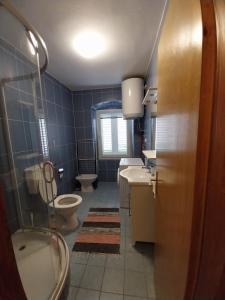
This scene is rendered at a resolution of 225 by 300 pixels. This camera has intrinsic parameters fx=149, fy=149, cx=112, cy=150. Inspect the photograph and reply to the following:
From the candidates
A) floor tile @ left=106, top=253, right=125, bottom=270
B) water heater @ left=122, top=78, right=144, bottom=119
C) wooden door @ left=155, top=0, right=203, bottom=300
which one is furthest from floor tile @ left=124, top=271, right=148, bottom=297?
water heater @ left=122, top=78, right=144, bottom=119

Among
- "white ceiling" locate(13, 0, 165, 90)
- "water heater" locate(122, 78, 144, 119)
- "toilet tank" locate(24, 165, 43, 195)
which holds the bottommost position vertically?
"toilet tank" locate(24, 165, 43, 195)

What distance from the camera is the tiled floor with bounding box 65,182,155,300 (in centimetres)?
125

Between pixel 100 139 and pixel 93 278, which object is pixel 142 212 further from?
pixel 100 139

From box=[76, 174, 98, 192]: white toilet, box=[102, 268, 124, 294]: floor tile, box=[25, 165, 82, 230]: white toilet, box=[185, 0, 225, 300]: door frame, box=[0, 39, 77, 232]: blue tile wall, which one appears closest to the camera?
box=[185, 0, 225, 300]: door frame

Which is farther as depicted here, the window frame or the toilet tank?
the window frame

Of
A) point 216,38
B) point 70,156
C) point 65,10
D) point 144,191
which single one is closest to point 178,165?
point 216,38

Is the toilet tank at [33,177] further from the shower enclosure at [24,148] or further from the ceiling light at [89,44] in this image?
the ceiling light at [89,44]

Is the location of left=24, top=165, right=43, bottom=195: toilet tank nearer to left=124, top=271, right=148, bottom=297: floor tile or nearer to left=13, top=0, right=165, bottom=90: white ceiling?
left=124, top=271, right=148, bottom=297: floor tile

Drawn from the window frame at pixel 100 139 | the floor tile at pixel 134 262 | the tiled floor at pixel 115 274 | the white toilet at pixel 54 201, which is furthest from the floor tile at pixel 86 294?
the window frame at pixel 100 139

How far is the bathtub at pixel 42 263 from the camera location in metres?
1.02

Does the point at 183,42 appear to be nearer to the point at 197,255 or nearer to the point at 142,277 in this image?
the point at 197,255

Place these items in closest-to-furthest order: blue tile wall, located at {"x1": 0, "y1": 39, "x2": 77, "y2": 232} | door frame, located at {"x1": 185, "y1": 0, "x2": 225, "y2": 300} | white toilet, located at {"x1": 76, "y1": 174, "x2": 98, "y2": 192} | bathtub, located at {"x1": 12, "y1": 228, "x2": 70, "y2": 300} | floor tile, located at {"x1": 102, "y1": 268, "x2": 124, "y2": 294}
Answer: door frame, located at {"x1": 185, "y1": 0, "x2": 225, "y2": 300} → bathtub, located at {"x1": 12, "y1": 228, "x2": 70, "y2": 300} → floor tile, located at {"x1": 102, "y1": 268, "x2": 124, "y2": 294} → blue tile wall, located at {"x1": 0, "y1": 39, "x2": 77, "y2": 232} → white toilet, located at {"x1": 76, "y1": 174, "x2": 98, "y2": 192}

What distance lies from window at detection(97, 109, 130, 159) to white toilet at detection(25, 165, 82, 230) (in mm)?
1763

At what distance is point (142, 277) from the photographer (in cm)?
139
